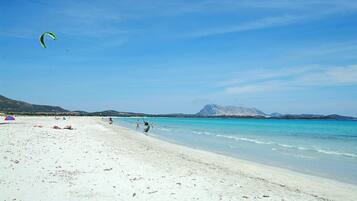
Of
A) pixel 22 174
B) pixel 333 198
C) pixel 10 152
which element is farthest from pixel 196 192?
pixel 10 152

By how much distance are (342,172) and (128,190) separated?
1014 cm

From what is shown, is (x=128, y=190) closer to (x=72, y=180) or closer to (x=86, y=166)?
(x=72, y=180)

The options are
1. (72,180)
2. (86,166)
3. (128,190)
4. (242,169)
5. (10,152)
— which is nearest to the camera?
(128,190)

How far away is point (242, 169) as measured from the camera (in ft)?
41.2

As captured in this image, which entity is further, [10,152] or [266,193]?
[10,152]

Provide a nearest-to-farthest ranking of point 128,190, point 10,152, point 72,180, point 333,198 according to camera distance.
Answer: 1. point 128,190
2. point 72,180
3. point 333,198
4. point 10,152

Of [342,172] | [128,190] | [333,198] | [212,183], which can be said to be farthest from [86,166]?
[342,172]

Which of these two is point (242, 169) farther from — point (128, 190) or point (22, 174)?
point (22, 174)

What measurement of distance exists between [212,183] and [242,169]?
171 inches

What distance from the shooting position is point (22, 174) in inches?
314

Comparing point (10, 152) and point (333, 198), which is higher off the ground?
point (10, 152)

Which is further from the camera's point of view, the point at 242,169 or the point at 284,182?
the point at 242,169

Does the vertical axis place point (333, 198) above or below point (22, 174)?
below

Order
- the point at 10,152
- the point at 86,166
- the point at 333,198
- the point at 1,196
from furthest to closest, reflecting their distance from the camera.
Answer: the point at 10,152 → the point at 86,166 → the point at 333,198 → the point at 1,196
